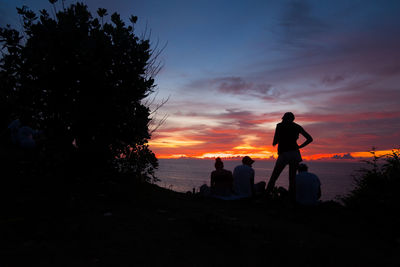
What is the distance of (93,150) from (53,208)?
3.39 m

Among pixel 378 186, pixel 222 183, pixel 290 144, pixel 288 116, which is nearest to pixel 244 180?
pixel 222 183

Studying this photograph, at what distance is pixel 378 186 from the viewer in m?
7.80

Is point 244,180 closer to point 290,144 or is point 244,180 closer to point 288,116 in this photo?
point 290,144

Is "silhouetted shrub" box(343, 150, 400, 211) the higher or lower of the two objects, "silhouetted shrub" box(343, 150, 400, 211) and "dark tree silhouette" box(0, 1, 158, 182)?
the lower

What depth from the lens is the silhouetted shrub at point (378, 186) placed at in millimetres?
6703

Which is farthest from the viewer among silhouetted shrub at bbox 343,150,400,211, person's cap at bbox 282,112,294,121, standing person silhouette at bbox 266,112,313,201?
person's cap at bbox 282,112,294,121

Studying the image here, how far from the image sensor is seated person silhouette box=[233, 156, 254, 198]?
8.68 m

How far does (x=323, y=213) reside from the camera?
7137mm

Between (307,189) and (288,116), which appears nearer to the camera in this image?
(307,189)

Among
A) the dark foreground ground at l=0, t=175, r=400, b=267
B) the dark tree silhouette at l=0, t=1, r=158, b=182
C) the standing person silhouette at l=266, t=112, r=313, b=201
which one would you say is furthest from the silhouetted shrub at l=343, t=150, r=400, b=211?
the dark tree silhouette at l=0, t=1, r=158, b=182

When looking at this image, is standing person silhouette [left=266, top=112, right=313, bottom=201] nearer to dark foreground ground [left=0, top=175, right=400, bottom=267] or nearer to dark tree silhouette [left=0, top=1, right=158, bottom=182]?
dark foreground ground [left=0, top=175, right=400, bottom=267]

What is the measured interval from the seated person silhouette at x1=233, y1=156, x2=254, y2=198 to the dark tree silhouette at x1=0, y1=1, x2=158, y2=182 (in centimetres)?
368

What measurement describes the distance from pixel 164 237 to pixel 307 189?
206 inches

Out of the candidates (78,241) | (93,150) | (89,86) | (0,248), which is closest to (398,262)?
(78,241)
